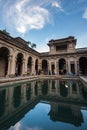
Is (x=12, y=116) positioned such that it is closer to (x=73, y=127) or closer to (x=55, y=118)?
(x=55, y=118)

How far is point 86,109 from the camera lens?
14.9ft

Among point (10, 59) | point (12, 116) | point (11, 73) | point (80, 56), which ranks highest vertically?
point (80, 56)

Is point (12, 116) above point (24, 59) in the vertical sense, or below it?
below

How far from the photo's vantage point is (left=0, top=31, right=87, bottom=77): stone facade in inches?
678

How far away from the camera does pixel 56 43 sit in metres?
28.3

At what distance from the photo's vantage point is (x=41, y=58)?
28719 mm

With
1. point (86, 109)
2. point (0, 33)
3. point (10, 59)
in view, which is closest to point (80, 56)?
point (10, 59)

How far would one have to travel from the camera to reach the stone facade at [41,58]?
56.5 ft

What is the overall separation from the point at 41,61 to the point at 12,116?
25.1 m

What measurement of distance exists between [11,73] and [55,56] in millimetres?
14240

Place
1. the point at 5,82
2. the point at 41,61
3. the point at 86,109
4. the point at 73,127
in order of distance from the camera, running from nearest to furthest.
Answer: the point at 73,127, the point at 86,109, the point at 5,82, the point at 41,61

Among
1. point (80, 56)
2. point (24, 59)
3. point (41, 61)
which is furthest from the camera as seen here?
point (41, 61)

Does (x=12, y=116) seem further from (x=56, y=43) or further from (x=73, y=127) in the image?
(x=56, y=43)

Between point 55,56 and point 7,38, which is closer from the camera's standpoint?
point 7,38
